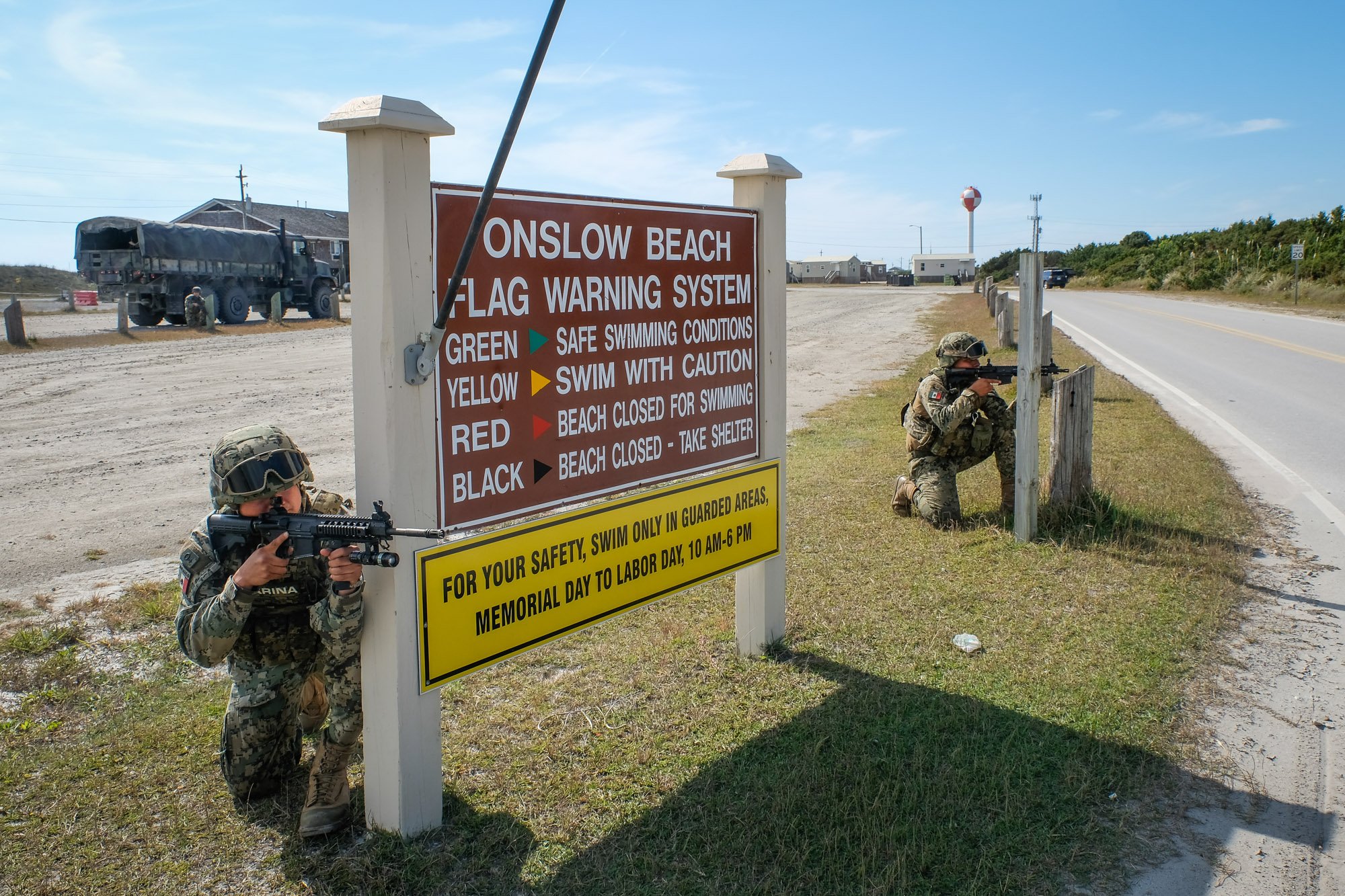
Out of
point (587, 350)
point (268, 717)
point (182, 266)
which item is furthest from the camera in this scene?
point (182, 266)

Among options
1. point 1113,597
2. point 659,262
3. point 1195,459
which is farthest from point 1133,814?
point 1195,459

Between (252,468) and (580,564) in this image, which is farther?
(580,564)

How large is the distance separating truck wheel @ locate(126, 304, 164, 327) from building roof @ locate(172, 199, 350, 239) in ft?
105

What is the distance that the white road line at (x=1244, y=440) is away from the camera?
23.8 feet

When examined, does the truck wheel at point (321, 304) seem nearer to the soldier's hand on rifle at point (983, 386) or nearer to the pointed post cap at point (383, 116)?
the soldier's hand on rifle at point (983, 386)

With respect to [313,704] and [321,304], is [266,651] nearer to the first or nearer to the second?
[313,704]

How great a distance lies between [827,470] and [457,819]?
5886mm

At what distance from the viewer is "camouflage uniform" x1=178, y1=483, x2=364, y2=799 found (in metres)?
3.05

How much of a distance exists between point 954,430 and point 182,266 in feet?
83.7

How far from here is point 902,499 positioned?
700 cm

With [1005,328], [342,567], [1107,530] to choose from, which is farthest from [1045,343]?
→ [1005,328]

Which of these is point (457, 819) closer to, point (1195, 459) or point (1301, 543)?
point (1301, 543)

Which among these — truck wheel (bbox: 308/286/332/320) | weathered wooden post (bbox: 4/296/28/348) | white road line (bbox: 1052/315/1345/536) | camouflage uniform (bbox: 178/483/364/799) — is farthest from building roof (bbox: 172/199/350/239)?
camouflage uniform (bbox: 178/483/364/799)

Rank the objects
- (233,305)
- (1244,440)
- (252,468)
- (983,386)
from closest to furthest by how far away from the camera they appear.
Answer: (252,468) → (983,386) → (1244,440) → (233,305)
